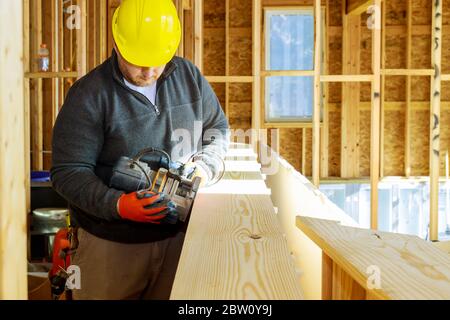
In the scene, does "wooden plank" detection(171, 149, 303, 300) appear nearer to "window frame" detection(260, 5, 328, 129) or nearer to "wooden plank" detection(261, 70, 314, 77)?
"wooden plank" detection(261, 70, 314, 77)

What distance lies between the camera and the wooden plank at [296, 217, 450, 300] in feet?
3.07

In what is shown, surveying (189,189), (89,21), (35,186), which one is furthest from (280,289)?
(89,21)

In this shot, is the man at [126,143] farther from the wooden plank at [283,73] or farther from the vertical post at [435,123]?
the vertical post at [435,123]

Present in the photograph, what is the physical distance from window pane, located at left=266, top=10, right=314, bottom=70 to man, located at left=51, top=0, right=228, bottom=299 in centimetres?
721

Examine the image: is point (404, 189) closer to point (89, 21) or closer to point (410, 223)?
point (410, 223)

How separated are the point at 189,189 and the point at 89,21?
5.06 metres

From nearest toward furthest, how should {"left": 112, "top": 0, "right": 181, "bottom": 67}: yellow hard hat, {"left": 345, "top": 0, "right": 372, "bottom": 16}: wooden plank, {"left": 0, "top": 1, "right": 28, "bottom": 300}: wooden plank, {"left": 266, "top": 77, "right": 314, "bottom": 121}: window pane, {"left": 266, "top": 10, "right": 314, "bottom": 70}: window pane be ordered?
{"left": 0, "top": 1, "right": 28, "bottom": 300}: wooden plank, {"left": 112, "top": 0, "right": 181, "bottom": 67}: yellow hard hat, {"left": 345, "top": 0, "right": 372, "bottom": 16}: wooden plank, {"left": 266, "top": 10, "right": 314, "bottom": 70}: window pane, {"left": 266, "top": 77, "right": 314, "bottom": 121}: window pane

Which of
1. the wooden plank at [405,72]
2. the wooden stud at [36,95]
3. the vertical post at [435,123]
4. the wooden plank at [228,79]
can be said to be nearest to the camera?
the wooden plank at [228,79]

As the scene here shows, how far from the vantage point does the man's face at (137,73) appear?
2.23 m

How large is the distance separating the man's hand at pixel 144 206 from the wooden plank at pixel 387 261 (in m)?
0.76

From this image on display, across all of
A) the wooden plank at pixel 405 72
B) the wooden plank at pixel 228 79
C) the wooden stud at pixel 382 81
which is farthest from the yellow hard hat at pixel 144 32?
→ the wooden stud at pixel 382 81

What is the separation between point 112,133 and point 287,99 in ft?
24.7

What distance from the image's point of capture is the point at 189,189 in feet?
6.78

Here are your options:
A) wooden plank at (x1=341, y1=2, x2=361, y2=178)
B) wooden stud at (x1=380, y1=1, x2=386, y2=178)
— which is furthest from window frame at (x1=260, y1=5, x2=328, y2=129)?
wooden stud at (x1=380, y1=1, x2=386, y2=178)
